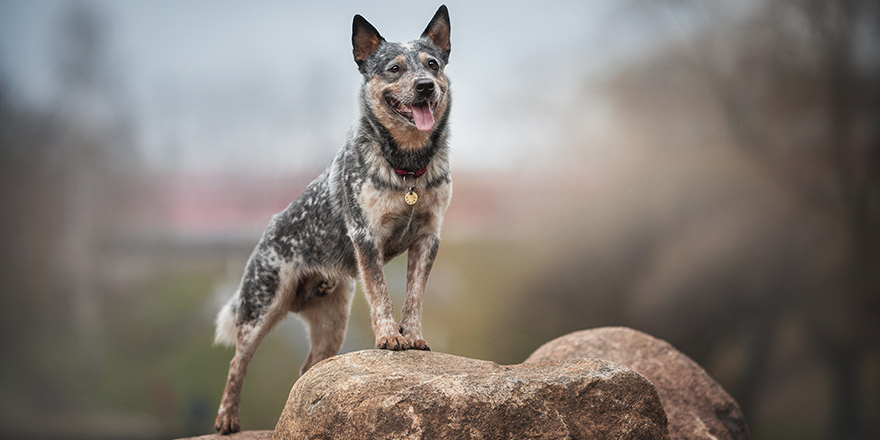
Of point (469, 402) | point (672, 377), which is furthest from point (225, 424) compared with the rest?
point (672, 377)

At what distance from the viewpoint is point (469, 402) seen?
3.68 metres

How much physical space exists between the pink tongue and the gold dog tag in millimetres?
430

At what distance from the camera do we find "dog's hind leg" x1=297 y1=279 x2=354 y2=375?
5.79m

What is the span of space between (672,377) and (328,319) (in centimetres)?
281

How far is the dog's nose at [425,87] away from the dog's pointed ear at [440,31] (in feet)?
1.80

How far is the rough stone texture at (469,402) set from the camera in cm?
367

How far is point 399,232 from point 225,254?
5.06m

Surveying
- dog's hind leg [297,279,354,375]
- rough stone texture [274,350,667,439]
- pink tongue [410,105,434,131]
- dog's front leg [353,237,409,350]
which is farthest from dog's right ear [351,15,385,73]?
rough stone texture [274,350,667,439]

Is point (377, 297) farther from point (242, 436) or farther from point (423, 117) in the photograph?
point (242, 436)

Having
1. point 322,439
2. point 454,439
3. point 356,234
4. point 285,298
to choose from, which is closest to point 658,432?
point 454,439

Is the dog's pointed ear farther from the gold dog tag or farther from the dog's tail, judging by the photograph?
the dog's tail

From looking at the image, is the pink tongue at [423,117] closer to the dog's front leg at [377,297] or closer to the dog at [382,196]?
the dog at [382,196]

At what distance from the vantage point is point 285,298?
18.1 ft

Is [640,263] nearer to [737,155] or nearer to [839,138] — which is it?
[737,155]
